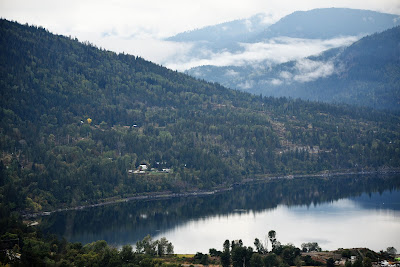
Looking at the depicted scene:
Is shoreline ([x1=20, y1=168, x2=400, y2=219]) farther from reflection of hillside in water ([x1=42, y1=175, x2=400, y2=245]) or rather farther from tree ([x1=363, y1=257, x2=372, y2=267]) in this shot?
tree ([x1=363, y1=257, x2=372, y2=267])

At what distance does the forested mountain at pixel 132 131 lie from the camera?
11644 centimetres

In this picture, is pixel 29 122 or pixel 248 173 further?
pixel 248 173

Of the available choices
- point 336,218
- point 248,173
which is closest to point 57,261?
point 336,218

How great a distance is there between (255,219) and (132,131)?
55.4 meters

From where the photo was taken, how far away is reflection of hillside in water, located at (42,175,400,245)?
9238cm

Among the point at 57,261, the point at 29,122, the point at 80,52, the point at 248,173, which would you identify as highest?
the point at 80,52

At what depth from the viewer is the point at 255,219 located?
3910 inches

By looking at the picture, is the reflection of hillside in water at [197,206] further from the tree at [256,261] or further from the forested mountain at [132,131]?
the tree at [256,261]

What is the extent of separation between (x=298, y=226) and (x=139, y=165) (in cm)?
4837

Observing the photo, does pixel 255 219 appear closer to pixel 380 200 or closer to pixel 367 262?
pixel 380 200

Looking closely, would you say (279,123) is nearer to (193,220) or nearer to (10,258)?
(193,220)

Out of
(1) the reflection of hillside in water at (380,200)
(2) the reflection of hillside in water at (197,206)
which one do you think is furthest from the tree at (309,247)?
(1) the reflection of hillside in water at (380,200)

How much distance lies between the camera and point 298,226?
9288 centimetres

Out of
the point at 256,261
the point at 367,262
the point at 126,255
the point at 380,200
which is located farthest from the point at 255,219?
the point at 126,255
